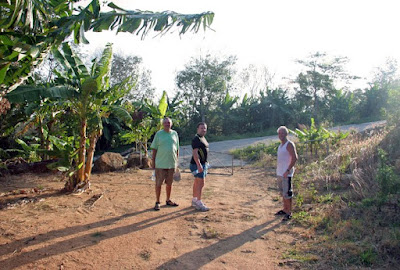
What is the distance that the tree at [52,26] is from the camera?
4.07 metres

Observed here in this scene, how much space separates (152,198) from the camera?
21.9 ft

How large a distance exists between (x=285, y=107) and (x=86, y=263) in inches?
958

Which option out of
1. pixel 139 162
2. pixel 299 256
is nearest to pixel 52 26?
pixel 299 256

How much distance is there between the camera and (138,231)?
4594 millimetres

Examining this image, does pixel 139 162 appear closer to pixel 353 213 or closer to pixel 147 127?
pixel 147 127

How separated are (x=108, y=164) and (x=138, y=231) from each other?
652 cm

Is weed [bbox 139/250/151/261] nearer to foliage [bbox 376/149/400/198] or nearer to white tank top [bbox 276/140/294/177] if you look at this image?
white tank top [bbox 276/140/294/177]

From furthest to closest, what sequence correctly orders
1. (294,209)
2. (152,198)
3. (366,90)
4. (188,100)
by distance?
(366,90), (188,100), (152,198), (294,209)

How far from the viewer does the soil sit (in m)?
3.64

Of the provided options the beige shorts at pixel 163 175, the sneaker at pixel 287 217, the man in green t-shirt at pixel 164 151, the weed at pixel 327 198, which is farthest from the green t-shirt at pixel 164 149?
the weed at pixel 327 198

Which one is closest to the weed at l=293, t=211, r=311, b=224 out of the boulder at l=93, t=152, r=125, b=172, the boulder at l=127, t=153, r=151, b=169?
the boulder at l=127, t=153, r=151, b=169

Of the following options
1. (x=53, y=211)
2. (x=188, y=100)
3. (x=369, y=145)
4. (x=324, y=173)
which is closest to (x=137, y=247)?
(x=53, y=211)

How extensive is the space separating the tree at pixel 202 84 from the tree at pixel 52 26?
1997 centimetres

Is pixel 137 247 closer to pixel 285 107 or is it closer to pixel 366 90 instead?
pixel 285 107
